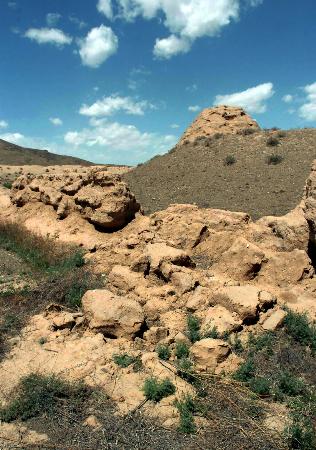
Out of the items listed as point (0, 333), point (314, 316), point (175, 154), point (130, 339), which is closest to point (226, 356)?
point (130, 339)

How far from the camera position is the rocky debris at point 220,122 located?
29328 millimetres

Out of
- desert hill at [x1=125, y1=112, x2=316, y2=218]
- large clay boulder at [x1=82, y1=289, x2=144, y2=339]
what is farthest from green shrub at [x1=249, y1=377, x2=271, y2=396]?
desert hill at [x1=125, y1=112, x2=316, y2=218]

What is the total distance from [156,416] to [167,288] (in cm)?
263

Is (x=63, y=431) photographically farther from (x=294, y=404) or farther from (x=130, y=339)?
(x=294, y=404)

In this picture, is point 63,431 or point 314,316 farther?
point 314,316

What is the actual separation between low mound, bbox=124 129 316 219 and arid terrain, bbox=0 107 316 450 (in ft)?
27.0

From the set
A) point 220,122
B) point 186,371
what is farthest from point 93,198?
point 220,122

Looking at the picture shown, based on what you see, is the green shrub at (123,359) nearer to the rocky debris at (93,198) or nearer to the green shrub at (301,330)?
the green shrub at (301,330)

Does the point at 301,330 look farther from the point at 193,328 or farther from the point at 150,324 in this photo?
the point at 150,324

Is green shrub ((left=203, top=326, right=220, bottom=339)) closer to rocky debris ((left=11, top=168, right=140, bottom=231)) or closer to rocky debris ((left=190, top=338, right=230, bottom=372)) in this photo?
rocky debris ((left=190, top=338, right=230, bottom=372))

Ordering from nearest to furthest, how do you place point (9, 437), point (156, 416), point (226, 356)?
point (9, 437)
point (156, 416)
point (226, 356)

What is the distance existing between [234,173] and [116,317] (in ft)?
60.1

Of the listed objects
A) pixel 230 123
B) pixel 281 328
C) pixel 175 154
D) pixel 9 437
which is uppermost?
pixel 230 123

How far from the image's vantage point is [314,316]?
6.23 m
